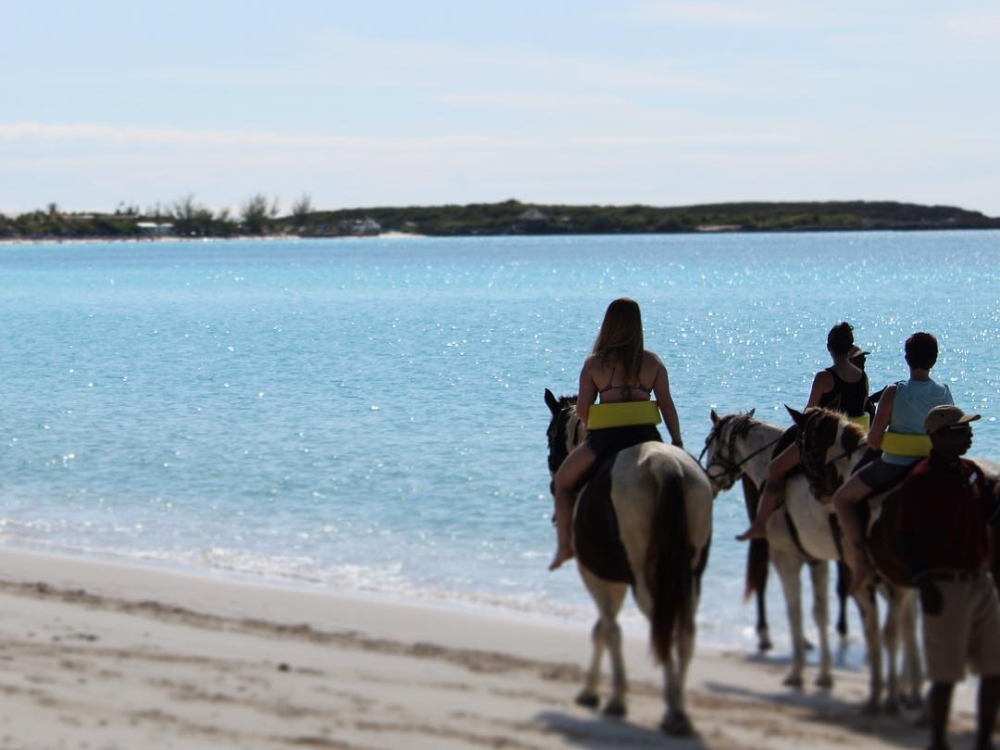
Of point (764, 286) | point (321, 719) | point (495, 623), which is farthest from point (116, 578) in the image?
point (764, 286)

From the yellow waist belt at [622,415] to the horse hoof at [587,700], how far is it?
1.39 metres

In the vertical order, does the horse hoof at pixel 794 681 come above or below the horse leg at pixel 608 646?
below

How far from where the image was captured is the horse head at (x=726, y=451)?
400 inches

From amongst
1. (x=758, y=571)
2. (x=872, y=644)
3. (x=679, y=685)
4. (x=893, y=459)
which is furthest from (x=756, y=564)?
(x=679, y=685)

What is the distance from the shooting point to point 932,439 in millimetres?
7027

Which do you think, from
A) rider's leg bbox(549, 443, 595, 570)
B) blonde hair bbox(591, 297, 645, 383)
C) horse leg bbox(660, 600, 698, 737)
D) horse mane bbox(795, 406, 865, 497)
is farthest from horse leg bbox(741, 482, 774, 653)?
horse leg bbox(660, 600, 698, 737)

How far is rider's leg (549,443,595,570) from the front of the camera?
318 inches

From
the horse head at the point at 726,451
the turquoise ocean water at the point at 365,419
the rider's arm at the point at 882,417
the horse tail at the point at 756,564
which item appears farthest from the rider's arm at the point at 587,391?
the turquoise ocean water at the point at 365,419

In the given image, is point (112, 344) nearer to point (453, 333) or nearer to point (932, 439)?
point (453, 333)

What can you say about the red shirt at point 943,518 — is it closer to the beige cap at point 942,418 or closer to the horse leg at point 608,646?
the beige cap at point 942,418

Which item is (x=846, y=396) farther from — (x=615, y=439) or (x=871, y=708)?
(x=871, y=708)

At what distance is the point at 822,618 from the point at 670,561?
1.90m

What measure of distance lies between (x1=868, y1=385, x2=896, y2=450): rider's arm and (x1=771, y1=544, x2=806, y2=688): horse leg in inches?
38.7

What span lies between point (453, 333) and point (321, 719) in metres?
43.7
